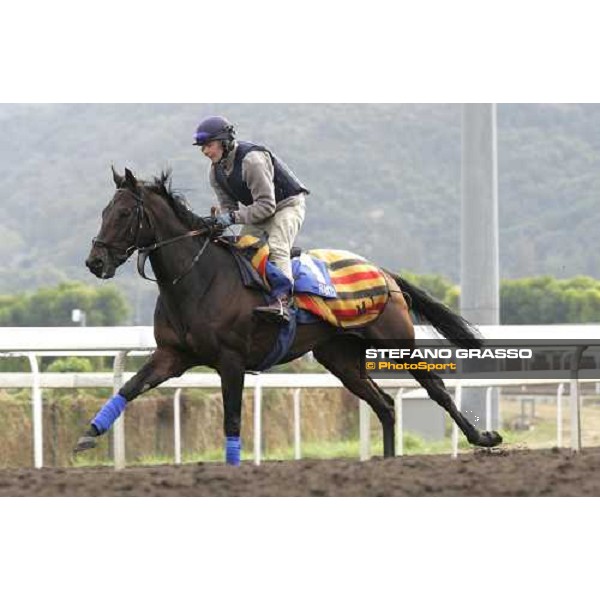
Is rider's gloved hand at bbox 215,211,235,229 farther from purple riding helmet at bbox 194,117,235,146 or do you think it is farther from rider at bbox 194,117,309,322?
purple riding helmet at bbox 194,117,235,146

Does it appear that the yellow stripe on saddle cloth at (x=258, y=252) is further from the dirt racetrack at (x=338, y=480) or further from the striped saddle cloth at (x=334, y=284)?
the dirt racetrack at (x=338, y=480)

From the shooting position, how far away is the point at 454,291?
40094 mm

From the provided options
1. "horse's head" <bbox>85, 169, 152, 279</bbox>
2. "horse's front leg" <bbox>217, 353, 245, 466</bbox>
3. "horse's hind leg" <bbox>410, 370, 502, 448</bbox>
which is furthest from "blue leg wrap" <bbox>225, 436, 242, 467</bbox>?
"horse's hind leg" <bbox>410, 370, 502, 448</bbox>

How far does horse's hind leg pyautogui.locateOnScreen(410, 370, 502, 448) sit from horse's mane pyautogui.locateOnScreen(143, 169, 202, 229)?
5.63 ft

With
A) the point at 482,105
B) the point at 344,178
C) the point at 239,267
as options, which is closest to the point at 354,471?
the point at 239,267

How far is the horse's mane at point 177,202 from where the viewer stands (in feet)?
28.5

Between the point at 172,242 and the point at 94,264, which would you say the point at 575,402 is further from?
the point at 94,264

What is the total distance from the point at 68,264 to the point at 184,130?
1470 cm

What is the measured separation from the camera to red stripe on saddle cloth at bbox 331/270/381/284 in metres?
9.19

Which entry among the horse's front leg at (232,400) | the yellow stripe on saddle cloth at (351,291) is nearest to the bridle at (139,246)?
the horse's front leg at (232,400)

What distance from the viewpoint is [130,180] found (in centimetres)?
838

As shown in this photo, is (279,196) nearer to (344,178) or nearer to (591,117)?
(344,178)

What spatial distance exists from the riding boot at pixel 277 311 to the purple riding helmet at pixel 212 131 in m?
0.96

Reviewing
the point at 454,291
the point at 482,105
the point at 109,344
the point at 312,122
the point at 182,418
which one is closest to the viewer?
the point at 109,344
